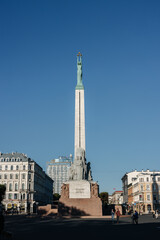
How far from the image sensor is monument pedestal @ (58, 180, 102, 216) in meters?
38.3

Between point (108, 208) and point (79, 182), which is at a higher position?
point (79, 182)

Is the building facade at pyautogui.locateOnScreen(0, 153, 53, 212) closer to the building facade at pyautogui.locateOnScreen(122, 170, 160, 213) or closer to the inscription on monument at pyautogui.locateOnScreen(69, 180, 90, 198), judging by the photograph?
the building facade at pyautogui.locateOnScreen(122, 170, 160, 213)

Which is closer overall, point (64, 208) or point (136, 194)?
point (64, 208)

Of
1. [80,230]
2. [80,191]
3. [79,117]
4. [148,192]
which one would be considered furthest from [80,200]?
[148,192]

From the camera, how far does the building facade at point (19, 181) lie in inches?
3223

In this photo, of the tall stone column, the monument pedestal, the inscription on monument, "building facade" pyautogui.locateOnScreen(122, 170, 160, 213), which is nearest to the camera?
the monument pedestal

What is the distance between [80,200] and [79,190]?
1406 millimetres

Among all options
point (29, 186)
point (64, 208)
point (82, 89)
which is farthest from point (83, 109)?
point (29, 186)

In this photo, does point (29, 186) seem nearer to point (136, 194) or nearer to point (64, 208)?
point (136, 194)

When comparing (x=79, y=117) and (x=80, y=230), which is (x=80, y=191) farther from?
(x=80, y=230)

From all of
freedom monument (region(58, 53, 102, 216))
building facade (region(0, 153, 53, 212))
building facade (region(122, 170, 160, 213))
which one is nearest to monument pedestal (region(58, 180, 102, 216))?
freedom monument (region(58, 53, 102, 216))

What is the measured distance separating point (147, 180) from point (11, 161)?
41964 mm

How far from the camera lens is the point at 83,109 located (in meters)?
47.2

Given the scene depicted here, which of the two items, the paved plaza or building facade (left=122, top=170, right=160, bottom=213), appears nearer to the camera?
the paved plaza
